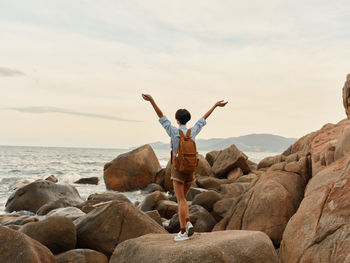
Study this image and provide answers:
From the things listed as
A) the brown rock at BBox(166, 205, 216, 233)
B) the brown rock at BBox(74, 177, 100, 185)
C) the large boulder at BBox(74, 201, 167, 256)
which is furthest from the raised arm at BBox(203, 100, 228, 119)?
the brown rock at BBox(74, 177, 100, 185)

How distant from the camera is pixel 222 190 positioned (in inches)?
638

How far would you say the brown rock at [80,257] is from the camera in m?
7.25

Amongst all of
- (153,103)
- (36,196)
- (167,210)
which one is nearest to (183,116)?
(153,103)

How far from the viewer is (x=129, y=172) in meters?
22.8

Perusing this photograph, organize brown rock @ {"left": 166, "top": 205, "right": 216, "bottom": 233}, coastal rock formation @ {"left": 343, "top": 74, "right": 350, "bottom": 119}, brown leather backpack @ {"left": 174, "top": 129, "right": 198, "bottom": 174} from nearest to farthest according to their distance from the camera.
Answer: brown leather backpack @ {"left": 174, "top": 129, "right": 198, "bottom": 174} → coastal rock formation @ {"left": 343, "top": 74, "right": 350, "bottom": 119} → brown rock @ {"left": 166, "top": 205, "right": 216, "bottom": 233}

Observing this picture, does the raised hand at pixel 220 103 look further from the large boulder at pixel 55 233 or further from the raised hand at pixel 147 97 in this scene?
the large boulder at pixel 55 233

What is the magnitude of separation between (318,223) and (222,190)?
31.3ft

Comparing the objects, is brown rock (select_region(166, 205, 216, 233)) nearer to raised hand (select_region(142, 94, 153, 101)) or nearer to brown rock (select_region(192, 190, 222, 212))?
brown rock (select_region(192, 190, 222, 212))

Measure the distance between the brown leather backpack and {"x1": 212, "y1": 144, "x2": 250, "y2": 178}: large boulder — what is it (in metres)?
15.4

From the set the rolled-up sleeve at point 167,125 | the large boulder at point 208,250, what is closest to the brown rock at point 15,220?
the large boulder at point 208,250

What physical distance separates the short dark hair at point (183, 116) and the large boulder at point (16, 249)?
11.4 feet

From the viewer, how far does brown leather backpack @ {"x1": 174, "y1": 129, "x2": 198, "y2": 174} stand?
5.93 m

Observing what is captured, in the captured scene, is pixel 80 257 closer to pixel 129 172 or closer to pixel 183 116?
pixel 183 116

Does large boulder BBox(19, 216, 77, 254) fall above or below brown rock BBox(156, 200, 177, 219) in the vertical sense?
above
